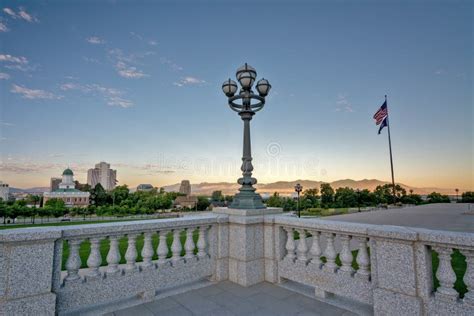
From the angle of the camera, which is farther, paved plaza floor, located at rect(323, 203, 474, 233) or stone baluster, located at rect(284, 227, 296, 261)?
paved plaza floor, located at rect(323, 203, 474, 233)

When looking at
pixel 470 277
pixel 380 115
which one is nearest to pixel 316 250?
pixel 470 277

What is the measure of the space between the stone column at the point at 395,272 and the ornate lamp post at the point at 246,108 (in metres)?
2.32

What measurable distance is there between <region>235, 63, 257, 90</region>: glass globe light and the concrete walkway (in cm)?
397

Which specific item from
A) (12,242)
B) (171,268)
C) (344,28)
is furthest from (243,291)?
(344,28)

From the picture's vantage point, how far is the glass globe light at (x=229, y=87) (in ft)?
17.4

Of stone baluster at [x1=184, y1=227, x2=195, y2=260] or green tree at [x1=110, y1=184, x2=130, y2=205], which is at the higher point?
stone baluster at [x1=184, y1=227, x2=195, y2=260]

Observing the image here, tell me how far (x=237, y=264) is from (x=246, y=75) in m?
3.79

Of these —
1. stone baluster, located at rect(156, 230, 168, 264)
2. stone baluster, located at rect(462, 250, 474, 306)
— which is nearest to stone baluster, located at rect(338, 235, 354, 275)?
stone baluster, located at rect(462, 250, 474, 306)

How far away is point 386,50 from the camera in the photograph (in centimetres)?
1166

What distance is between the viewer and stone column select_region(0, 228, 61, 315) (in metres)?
2.78

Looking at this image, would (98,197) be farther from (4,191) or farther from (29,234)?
(29,234)

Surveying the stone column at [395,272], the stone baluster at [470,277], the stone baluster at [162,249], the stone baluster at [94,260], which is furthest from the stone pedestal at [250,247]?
the stone baluster at [470,277]

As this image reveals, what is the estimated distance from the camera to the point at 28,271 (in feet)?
9.53

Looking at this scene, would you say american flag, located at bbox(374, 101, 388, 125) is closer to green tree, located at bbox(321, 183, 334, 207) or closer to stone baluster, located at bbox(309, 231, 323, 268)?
stone baluster, located at bbox(309, 231, 323, 268)
